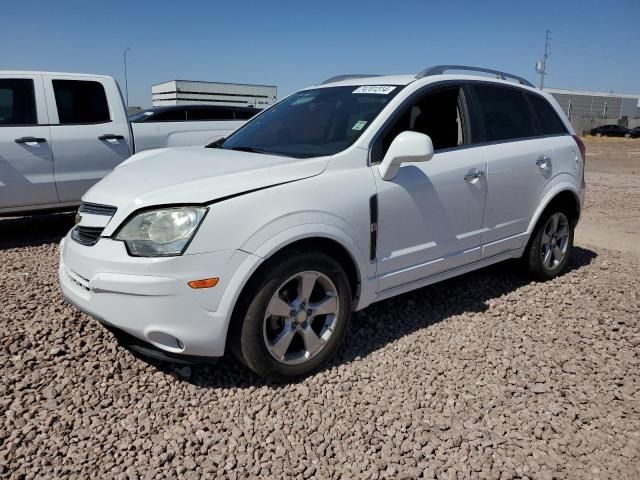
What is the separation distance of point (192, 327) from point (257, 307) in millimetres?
345

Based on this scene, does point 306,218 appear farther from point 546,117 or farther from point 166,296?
point 546,117

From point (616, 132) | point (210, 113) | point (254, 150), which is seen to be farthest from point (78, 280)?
point (616, 132)

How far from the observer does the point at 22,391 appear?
2.91 meters

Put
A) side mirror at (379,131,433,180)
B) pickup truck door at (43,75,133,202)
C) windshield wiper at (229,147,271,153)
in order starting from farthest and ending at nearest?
pickup truck door at (43,75,133,202) → windshield wiper at (229,147,271,153) → side mirror at (379,131,433,180)

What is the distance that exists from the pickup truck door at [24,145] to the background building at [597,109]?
59613 millimetres

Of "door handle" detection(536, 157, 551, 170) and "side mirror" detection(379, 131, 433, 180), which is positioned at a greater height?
"side mirror" detection(379, 131, 433, 180)

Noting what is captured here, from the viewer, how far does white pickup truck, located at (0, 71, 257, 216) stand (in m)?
5.64

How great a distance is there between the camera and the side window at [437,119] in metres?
3.51

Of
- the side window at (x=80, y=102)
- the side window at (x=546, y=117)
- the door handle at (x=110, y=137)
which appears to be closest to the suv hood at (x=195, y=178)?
the side window at (x=546, y=117)

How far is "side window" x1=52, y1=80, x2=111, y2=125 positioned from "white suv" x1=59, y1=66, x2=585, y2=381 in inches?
104

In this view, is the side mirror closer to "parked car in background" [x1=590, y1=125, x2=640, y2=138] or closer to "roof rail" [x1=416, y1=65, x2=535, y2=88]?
"roof rail" [x1=416, y1=65, x2=535, y2=88]

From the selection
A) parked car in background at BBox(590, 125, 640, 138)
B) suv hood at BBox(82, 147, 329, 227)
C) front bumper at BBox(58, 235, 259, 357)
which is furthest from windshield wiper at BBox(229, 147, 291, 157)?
parked car in background at BBox(590, 125, 640, 138)

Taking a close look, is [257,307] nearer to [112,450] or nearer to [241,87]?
[112,450]

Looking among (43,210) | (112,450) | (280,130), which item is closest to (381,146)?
(280,130)
